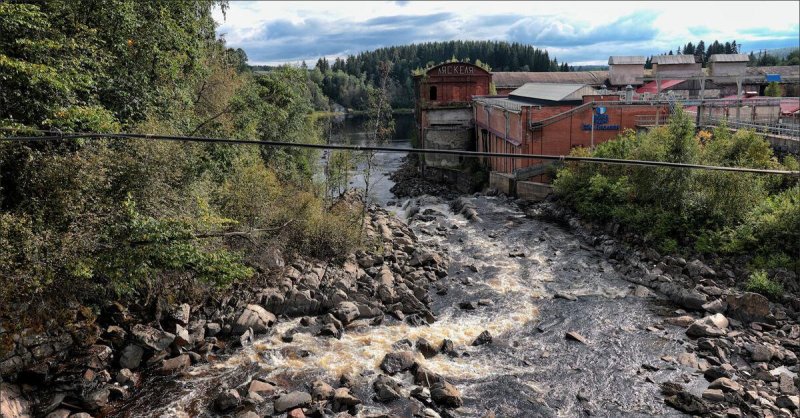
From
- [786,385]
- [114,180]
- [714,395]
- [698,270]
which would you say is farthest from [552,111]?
[114,180]

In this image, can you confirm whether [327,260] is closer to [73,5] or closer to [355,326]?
[355,326]

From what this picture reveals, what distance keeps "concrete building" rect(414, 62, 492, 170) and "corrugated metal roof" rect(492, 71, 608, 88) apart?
1985 centimetres

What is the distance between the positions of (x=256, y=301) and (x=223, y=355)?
2379 millimetres

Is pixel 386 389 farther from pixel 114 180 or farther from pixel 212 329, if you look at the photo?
pixel 114 180

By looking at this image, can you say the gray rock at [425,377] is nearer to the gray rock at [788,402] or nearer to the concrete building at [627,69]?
the gray rock at [788,402]

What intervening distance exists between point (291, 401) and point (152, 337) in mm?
4010

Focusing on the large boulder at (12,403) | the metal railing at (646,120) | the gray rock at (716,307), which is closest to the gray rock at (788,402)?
the gray rock at (716,307)

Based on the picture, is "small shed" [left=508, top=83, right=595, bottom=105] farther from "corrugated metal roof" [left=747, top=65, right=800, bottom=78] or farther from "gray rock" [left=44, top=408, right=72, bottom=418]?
"gray rock" [left=44, top=408, right=72, bottom=418]

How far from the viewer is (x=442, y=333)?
15.1 metres

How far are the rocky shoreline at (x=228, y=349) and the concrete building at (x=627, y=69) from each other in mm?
51146

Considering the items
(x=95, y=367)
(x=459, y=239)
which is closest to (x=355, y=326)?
(x=95, y=367)

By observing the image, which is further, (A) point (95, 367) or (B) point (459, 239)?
(B) point (459, 239)

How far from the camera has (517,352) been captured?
1404 centimetres

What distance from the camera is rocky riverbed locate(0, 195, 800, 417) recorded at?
1134 cm
